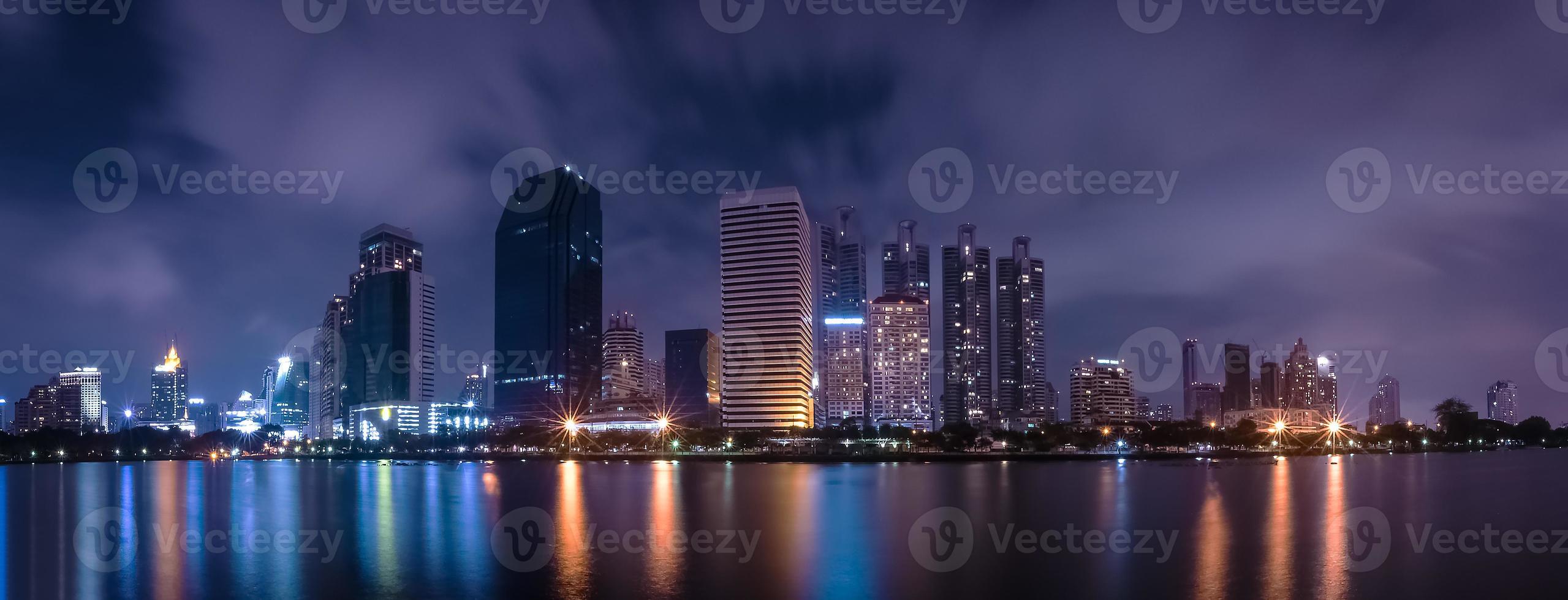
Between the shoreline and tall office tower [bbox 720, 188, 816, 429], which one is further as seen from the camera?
tall office tower [bbox 720, 188, 816, 429]

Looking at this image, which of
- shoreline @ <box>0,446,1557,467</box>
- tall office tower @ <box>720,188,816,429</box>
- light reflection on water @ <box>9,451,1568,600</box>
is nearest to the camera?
light reflection on water @ <box>9,451,1568,600</box>

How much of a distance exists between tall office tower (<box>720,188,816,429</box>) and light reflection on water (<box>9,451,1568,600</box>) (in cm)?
8893

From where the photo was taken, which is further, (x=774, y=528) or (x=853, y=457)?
(x=853, y=457)

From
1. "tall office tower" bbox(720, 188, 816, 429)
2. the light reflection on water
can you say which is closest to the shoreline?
"tall office tower" bbox(720, 188, 816, 429)

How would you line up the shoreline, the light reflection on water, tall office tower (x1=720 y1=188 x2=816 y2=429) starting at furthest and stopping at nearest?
1. tall office tower (x1=720 y1=188 x2=816 y2=429)
2. the shoreline
3. the light reflection on water

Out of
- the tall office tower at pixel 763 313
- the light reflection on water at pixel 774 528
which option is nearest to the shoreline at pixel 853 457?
the tall office tower at pixel 763 313

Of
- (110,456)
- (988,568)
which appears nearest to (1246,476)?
(988,568)

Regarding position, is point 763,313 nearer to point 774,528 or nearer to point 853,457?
point 853,457

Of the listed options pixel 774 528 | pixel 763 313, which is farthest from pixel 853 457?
pixel 774 528

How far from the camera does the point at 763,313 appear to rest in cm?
18475

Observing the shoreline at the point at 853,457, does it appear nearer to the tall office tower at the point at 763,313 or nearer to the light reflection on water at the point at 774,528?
the tall office tower at the point at 763,313

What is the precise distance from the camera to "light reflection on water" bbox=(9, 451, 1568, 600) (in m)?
30.2

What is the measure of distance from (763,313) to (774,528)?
461ft

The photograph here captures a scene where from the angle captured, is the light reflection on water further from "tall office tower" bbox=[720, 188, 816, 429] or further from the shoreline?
"tall office tower" bbox=[720, 188, 816, 429]
